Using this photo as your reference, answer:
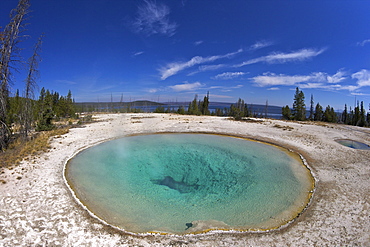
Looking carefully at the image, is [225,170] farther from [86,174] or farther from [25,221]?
[25,221]

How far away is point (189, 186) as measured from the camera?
23.7 feet

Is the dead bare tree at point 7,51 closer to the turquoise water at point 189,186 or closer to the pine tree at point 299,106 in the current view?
the turquoise water at point 189,186

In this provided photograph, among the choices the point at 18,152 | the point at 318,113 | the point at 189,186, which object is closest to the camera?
the point at 189,186

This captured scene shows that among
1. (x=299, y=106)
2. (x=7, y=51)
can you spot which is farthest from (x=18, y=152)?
(x=299, y=106)

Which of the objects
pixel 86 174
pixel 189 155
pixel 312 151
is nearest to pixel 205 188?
pixel 189 155

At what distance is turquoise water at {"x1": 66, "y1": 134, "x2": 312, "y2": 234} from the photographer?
193 inches

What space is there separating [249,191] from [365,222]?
3.12 meters

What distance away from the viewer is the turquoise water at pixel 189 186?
4909 millimetres

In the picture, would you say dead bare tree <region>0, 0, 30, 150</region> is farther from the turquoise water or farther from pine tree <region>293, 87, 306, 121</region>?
pine tree <region>293, 87, 306, 121</region>

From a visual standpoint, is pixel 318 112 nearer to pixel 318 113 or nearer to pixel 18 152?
pixel 318 113

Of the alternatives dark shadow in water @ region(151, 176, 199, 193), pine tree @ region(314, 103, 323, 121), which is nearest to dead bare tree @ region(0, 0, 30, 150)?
dark shadow in water @ region(151, 176, 199, 193)

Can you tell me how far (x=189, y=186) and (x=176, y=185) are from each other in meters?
0.58

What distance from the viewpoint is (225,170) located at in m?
8.60

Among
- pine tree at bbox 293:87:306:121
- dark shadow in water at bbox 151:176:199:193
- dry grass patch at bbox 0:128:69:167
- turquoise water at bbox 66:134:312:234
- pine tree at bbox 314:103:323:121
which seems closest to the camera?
turquoise water at bbox 66:134:312:234
